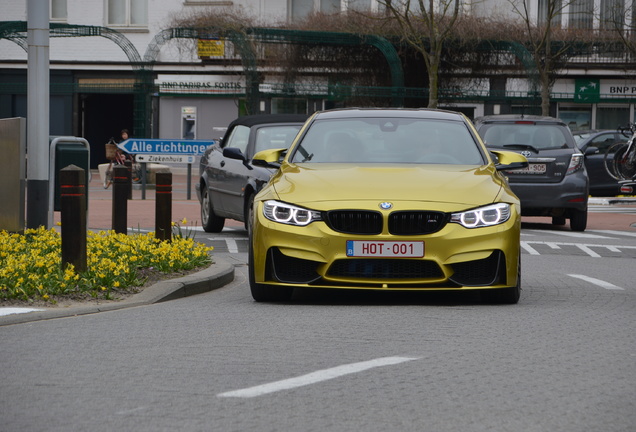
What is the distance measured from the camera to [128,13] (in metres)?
43.6

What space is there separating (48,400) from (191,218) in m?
15.0

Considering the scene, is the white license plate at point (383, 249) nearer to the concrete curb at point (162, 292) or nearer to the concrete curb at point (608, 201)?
the concrete curb at point (162, 292)

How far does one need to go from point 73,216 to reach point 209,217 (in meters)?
7.23

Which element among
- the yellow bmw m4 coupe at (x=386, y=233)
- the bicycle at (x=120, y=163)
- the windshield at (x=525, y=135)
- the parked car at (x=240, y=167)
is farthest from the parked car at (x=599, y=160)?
the yellow bmw m4 coupe at (x=386, y=233)

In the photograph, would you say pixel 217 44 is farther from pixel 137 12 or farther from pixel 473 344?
pixel 473 344

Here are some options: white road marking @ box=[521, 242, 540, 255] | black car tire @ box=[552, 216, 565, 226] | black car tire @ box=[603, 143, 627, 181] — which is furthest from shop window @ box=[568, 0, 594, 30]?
white road marking @ box=[521, 242, 540, 255]

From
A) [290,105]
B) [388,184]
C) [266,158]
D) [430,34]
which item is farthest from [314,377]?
[290,105]

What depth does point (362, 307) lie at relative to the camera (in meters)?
9.20

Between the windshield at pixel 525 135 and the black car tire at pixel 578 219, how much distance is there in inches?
38.5

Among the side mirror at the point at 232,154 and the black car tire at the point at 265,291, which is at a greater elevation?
the side mirror at the point at 232,154

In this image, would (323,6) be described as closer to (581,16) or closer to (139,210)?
(581,16)

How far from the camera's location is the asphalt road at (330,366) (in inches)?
212

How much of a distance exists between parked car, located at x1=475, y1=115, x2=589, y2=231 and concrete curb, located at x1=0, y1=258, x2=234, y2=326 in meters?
7.08

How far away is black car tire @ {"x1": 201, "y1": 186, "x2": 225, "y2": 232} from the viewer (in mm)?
17234
